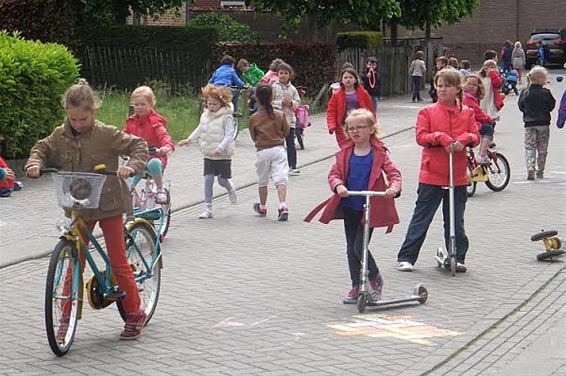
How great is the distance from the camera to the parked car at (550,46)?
178ft

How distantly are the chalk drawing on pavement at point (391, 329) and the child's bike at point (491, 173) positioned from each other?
658 cm

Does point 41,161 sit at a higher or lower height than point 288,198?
higher

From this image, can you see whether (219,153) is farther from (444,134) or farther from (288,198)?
(444,134)

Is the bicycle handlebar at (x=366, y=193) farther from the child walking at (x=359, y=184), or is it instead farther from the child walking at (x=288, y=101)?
the child walking at (x=288, y=101)

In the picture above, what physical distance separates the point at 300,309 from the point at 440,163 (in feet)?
7.05

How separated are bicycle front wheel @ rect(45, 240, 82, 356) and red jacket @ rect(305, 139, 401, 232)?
6.54 feet

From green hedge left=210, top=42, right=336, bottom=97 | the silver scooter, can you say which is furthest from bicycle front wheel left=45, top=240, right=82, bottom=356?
green hedge left=210, top=42, right=336, bottom=97

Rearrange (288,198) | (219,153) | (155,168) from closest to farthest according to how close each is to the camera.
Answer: (155,168) → (219,153) → (288,198)

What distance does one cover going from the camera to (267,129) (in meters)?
13.3

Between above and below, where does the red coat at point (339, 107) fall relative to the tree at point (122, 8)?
below

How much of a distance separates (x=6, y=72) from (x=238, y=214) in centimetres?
408

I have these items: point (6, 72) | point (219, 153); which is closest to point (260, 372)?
point (219, 153)

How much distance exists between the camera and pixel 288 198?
15.0 m

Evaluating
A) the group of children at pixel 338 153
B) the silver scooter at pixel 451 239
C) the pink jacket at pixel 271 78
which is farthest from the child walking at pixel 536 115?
the silver scooter at pixel 451 239
